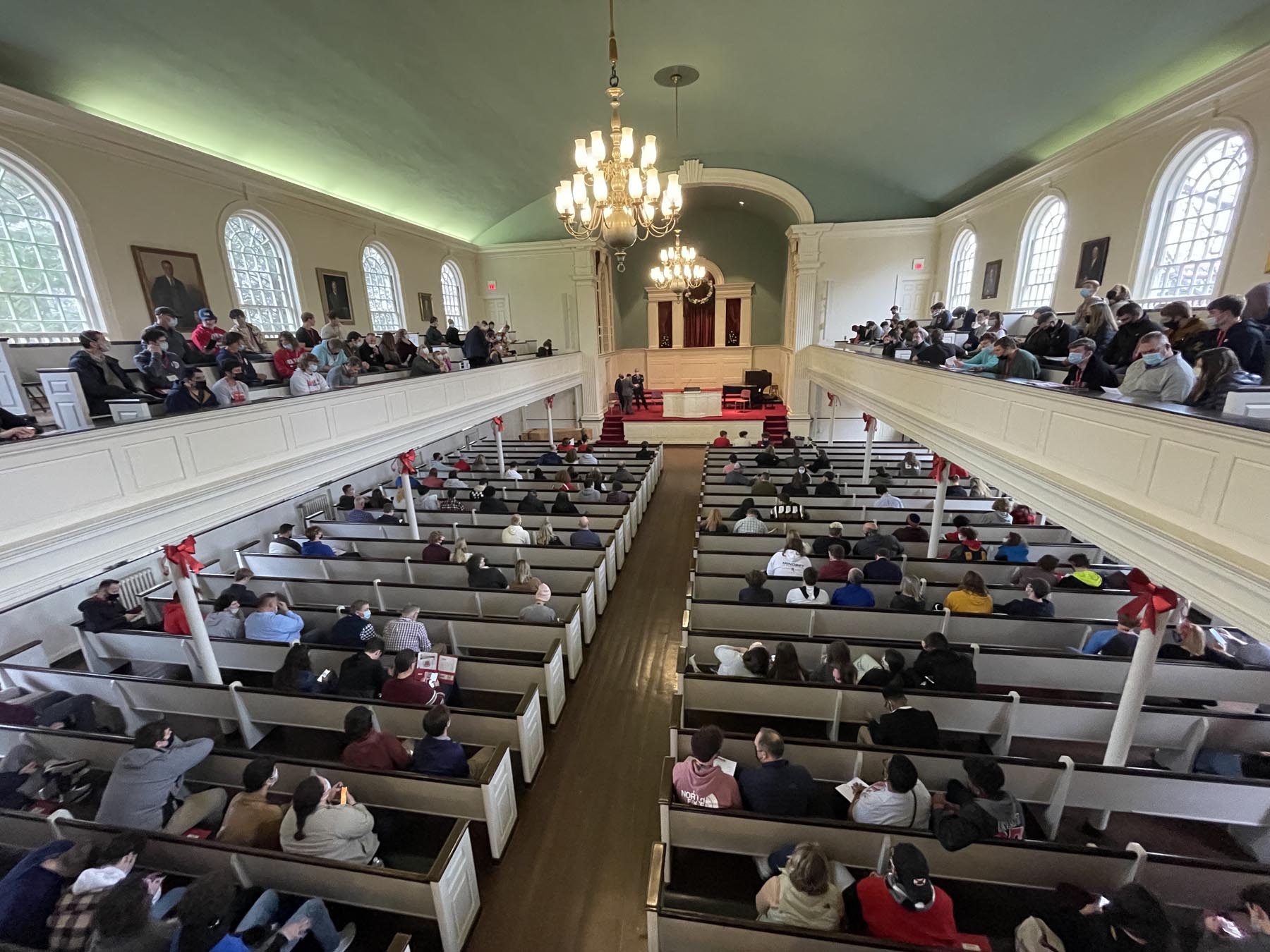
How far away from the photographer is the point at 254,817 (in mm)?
3168

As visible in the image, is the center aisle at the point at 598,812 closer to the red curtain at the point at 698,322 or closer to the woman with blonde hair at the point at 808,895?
the woman with blonde hair at the point at 808,895

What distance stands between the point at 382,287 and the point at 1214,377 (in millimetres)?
14619

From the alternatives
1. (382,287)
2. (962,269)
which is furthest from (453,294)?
(962,269)

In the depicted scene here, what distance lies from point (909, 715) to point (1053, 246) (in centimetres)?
969

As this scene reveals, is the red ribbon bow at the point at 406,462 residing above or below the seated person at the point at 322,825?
above

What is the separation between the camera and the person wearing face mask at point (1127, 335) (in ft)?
13.4

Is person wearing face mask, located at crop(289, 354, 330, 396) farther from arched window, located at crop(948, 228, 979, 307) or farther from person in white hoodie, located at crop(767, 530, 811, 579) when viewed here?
arched window, located at crop(948, 228, 979, 307)

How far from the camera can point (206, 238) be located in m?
8.59

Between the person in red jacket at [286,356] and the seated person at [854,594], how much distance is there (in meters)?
6.87

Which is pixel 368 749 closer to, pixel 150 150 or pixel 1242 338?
pixel 1242 338

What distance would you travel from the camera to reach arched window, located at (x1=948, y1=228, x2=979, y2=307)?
12539 mm

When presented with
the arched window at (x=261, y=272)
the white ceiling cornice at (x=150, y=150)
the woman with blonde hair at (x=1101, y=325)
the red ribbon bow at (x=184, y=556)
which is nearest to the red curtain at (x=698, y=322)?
the white ceiling cornice at (x=150, y=150)

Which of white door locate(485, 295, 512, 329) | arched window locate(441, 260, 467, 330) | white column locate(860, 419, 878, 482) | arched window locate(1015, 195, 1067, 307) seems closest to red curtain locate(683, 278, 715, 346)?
white door locate(485, 295, 512, 329)

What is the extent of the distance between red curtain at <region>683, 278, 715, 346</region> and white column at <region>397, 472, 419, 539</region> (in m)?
14.2
